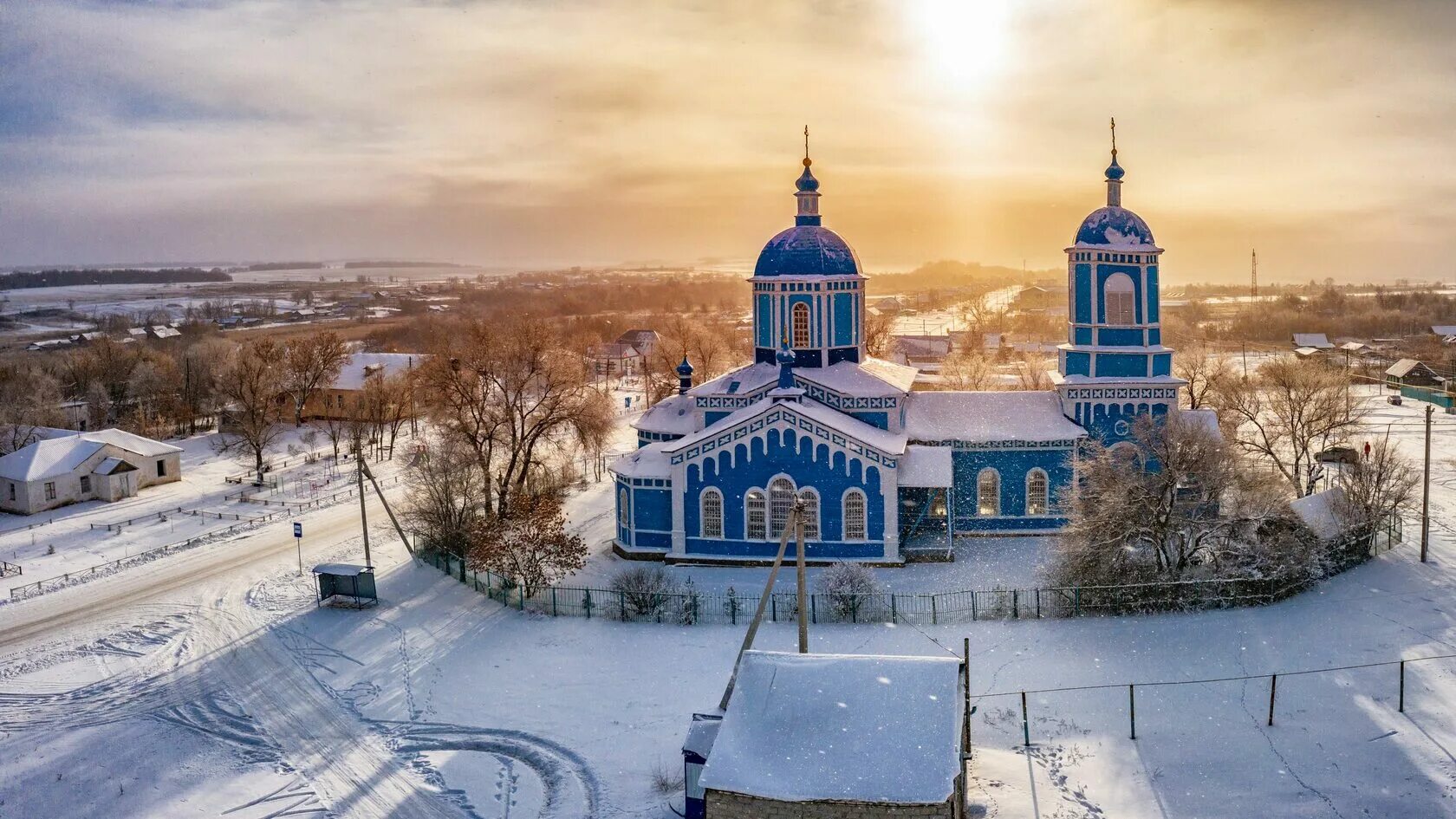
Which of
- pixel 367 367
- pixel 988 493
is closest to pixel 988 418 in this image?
pixel 988 493

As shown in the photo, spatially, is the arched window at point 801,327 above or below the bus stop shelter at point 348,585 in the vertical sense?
above

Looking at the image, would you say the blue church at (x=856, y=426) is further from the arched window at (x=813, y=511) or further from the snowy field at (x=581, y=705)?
the snowy field at (x=581, y=705)

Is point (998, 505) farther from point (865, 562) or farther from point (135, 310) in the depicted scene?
point (135, 310)

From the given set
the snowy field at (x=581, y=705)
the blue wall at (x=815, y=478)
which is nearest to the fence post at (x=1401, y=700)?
the snowy field at (x=581, y=705)

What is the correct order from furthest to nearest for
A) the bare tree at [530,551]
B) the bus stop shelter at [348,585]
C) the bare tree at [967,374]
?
the bare tree at [967,374]
the bus stop shelter at [348,585]
the bare tree at [530,551]

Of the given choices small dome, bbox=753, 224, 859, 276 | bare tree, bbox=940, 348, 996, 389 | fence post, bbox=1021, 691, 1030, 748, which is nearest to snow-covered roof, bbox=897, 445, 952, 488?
small dome, bbox=753, 224, 859, 276

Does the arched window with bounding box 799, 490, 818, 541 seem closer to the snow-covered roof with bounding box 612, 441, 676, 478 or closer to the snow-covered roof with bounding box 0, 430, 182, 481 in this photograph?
the snow-covered roof with bounding box 612, 441, 676, 478

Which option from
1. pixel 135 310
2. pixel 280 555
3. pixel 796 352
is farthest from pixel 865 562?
pixel 135 310
